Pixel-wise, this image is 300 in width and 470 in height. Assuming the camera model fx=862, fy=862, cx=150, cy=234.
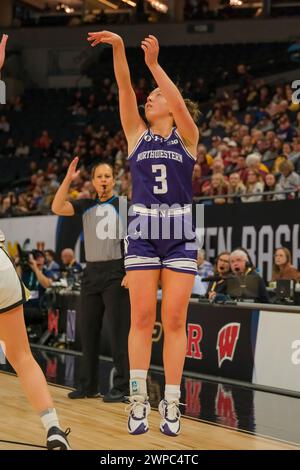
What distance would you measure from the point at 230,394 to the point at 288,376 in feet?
2.06

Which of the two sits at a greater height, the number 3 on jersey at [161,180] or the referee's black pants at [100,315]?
the number 3 on jersey at [161,180]

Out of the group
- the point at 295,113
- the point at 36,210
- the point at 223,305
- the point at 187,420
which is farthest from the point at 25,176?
the point at 187,420

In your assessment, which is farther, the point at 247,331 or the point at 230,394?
the point at 247,331

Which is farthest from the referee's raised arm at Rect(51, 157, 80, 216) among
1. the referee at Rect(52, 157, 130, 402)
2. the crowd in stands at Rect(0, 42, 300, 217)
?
the crowd in stands at Rect(0, 42, 300, 217)

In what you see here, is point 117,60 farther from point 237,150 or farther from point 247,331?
point 237,150

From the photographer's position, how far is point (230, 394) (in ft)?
27.2

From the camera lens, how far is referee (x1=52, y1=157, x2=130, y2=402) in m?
7.66

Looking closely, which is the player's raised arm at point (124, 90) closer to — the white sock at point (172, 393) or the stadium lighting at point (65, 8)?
the white sock at point (172, 393)

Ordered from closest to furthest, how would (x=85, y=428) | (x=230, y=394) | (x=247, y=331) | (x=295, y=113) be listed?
(x=85, y=428), (x=230, y=394), (x=247, y=331), (x=295, y=113)

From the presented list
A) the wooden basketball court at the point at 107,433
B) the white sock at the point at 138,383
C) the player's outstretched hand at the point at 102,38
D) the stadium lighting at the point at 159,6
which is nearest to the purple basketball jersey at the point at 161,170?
the player's outstretched hand at the point at 102,38

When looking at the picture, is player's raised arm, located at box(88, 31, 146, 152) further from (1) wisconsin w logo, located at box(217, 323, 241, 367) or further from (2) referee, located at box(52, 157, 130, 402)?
(1) wisconsin w logo, located at box(217, 323, 241, 367)

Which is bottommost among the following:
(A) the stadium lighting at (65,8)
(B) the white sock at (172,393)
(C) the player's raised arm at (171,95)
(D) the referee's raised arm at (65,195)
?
(B) the white sock at (172,393)

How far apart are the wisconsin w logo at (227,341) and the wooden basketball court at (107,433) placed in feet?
7.52

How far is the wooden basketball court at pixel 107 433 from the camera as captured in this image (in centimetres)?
532
